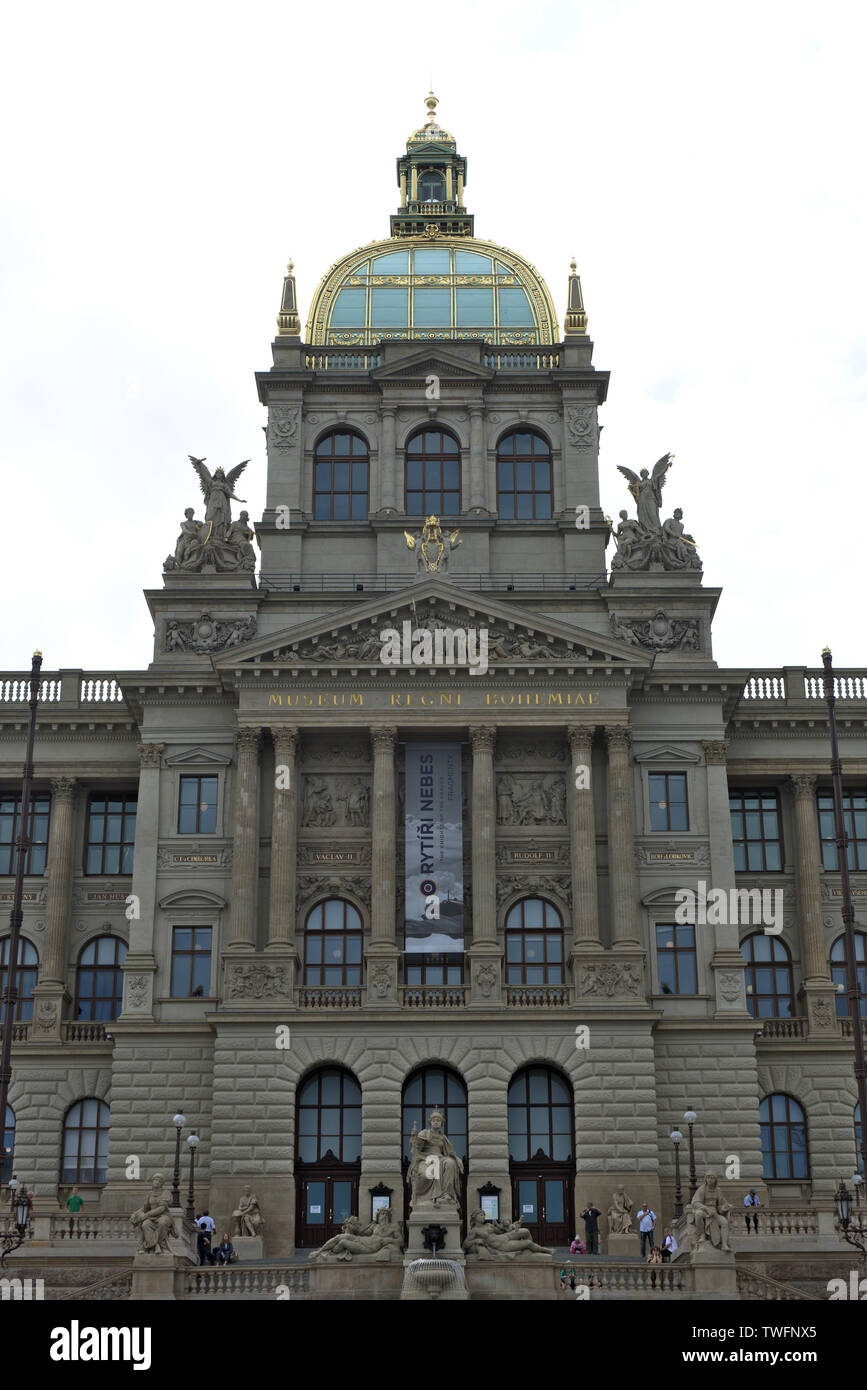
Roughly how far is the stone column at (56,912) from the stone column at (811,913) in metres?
25.2

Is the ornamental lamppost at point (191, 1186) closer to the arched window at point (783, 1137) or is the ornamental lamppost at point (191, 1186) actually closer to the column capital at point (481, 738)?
the column capital at point (481, 738)

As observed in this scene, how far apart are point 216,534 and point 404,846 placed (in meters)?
13.4

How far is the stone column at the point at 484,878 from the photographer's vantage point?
5569 centimetres

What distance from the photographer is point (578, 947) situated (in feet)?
185

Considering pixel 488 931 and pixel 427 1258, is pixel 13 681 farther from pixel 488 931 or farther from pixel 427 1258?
pixel 427 1258

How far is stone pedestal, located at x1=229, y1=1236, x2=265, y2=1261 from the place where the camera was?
5109 centimetres

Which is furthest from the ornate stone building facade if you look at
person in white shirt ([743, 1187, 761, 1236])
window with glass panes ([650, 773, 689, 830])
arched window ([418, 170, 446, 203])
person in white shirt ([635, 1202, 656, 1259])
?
arched window ([418, 170, 446, 203])

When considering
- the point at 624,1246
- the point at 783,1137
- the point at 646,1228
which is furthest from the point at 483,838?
the point at 783,1137

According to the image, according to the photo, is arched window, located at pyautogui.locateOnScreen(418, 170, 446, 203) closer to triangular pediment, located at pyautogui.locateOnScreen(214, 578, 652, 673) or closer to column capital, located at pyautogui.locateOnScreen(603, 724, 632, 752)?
triangular pediment, located at pyautogui.locateOnScreen(214, 578, 652, 673)

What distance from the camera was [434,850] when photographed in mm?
58312

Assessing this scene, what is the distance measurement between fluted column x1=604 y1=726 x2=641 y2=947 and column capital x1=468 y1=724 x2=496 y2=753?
3892 mm

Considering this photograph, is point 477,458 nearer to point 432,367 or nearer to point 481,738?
point 432,367
